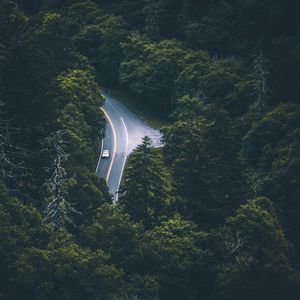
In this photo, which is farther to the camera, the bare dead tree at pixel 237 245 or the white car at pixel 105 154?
the white car at pixel 105 154

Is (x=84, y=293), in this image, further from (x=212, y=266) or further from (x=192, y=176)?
(x=192, y=176)

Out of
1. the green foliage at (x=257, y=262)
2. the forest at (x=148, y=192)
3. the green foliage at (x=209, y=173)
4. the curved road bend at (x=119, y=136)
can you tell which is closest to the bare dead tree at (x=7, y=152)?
the forest at (x=148, y=192)

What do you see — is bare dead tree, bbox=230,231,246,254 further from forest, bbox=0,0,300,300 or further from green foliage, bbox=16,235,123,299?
green foliage, bbox=16,235,123,299

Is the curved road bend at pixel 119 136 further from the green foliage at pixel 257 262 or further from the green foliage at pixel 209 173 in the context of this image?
the green foliage at pixel 257 262

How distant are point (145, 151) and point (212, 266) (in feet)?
37.3

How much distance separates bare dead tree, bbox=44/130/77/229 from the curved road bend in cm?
2160

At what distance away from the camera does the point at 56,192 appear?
58625 millimetres

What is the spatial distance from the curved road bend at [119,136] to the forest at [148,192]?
4.65m

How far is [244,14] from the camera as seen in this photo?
113m

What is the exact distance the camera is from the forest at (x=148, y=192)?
53.5m

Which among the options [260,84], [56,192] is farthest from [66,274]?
[260,84]

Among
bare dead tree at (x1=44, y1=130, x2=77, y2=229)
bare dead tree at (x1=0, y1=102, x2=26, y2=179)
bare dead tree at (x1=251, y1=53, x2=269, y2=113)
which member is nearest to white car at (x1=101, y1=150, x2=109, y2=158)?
bare dead tree at (x1=251, y1=53, x2=269, y2=113)

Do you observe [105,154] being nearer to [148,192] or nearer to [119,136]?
[119,136]

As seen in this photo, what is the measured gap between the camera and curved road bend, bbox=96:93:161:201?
87375 mm
